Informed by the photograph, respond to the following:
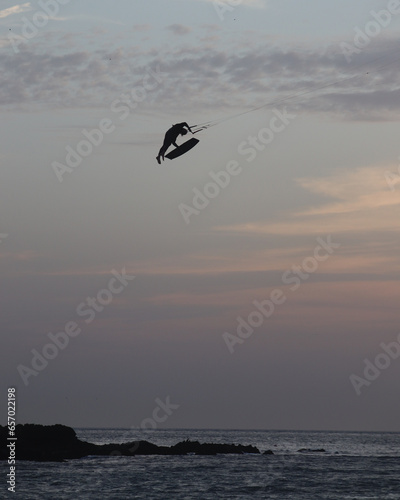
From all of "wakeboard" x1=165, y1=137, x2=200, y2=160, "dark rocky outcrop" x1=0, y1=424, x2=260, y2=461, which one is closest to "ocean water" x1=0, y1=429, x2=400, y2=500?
"dark rocky outcrop" x1=0, y1=424, x2=260, y2=461

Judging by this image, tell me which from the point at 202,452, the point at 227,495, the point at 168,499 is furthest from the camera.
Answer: the point at 202,452

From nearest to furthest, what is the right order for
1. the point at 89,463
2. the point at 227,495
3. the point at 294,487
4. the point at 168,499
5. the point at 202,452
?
the point at 168,499 < the point at 227,495 < the point at 294,487 < the point at 89,463 < the point at 202,452

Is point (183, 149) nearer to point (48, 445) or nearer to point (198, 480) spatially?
point (198, 480)

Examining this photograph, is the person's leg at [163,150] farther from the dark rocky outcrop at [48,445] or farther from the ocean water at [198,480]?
the dark rocky outcrop at [48,445]

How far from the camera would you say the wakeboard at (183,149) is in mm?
30047

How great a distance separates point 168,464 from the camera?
72750 millimetres

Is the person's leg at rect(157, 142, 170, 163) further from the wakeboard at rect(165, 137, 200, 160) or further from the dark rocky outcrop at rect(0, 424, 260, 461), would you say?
the dark rocky outcrop at rect(0, 424, 260, 461)

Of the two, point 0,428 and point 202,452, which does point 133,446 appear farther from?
point 0,428

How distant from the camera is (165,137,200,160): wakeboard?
98.6 ft

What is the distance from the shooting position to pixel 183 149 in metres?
30.1

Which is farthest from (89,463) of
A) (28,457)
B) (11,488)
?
(11,488)

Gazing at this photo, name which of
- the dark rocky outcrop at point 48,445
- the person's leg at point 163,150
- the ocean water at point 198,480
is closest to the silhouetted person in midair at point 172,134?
the person's leg at point 163,150

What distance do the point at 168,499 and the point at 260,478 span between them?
15.8m

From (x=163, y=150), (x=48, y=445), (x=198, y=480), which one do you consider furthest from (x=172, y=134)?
(x=48, y=445)
